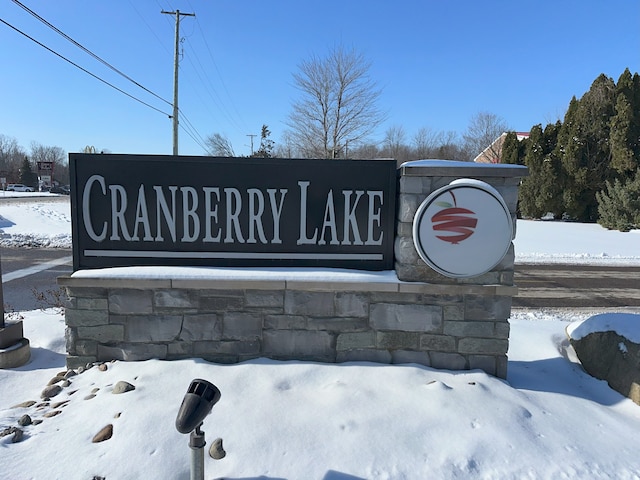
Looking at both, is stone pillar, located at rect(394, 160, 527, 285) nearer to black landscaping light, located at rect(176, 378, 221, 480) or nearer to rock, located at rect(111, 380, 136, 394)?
black landscaping light, located at rect(176, 378, 221, 480)

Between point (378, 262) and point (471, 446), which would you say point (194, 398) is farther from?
point (378, 262)

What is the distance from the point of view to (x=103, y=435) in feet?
8.04

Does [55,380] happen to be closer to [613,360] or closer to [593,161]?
[613,360]

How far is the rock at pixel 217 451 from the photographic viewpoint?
7.48 feet

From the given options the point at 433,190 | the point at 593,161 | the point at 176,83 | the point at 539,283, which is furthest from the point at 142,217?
the point at 593,161

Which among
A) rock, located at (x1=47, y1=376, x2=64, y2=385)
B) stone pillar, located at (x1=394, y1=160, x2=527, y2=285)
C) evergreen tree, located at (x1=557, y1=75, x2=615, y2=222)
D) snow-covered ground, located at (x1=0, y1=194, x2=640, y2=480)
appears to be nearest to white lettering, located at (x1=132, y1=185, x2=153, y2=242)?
snow-covered ground, located at (x1=0, y1=194, x2=640, y2=480)

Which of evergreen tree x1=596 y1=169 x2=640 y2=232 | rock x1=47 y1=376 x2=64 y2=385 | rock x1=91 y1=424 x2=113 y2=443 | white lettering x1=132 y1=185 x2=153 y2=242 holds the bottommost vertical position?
rock x1=47 y1=376 x2=64 y2=385

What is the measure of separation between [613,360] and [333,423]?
256 centimetres

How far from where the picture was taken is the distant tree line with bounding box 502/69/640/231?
1916 cm

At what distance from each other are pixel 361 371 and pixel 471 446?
39.3 inches

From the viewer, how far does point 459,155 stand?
4881 centimetres

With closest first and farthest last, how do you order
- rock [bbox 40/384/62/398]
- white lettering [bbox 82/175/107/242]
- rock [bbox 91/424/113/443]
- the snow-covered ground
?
the snow-covered ground < rock [bbox 91/424/113/443] < rock [bbox 40/384/62/398] < white lettering [bbox 82/175/107/242]

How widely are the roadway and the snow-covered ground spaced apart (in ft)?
12.2

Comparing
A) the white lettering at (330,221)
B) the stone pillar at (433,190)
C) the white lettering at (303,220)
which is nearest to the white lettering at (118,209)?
the white lettering at (303,220)
